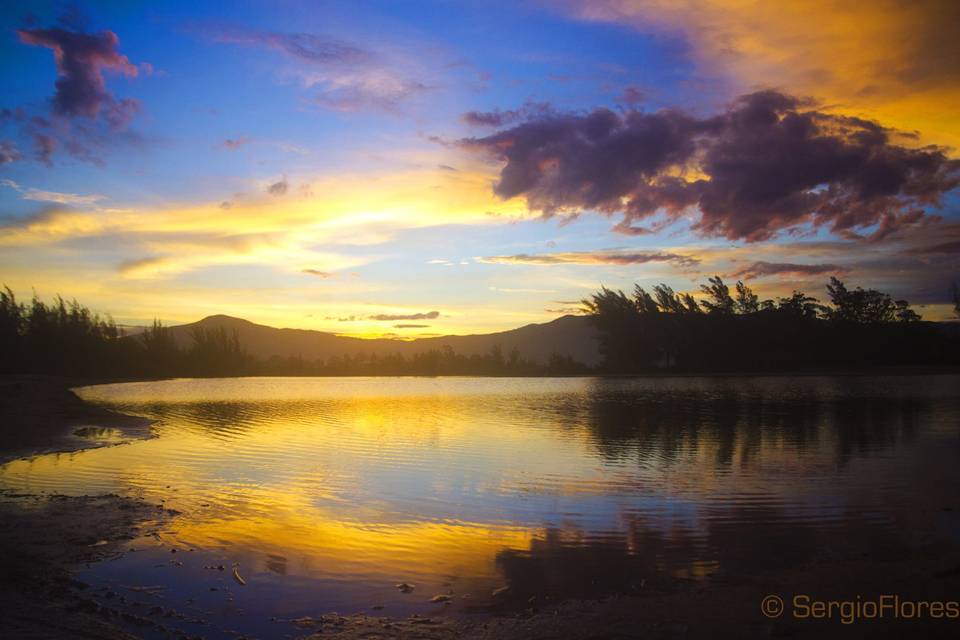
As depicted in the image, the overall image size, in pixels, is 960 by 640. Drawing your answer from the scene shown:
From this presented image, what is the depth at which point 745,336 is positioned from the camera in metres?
91.6

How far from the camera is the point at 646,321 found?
9275 cm

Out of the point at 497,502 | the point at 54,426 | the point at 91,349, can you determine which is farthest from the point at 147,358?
the point at 497,502

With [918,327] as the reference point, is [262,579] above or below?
below

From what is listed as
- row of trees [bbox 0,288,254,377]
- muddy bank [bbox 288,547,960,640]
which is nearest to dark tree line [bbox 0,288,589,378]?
row of trees [bbox 0,288,254,377]

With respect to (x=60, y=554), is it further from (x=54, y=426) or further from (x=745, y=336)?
(x=745, y=336)

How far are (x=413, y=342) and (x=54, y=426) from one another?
158 metres

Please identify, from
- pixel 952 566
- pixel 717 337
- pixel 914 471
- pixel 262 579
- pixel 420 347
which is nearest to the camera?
pixel 952 566

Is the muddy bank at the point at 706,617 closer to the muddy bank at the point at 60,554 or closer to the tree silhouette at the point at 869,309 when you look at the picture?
the muddy bank at the point at 60,554

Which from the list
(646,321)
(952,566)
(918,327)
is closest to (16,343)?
(646,321)

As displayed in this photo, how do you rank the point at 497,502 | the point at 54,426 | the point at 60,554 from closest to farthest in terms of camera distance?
the point at 60,554 < the point at 497,502 < the point at 54,426

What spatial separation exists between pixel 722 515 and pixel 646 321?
83773 millimetres

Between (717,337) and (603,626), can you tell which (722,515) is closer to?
(603,626)

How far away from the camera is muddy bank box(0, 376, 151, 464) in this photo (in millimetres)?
19719

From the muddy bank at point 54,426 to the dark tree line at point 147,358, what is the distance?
159 ft
